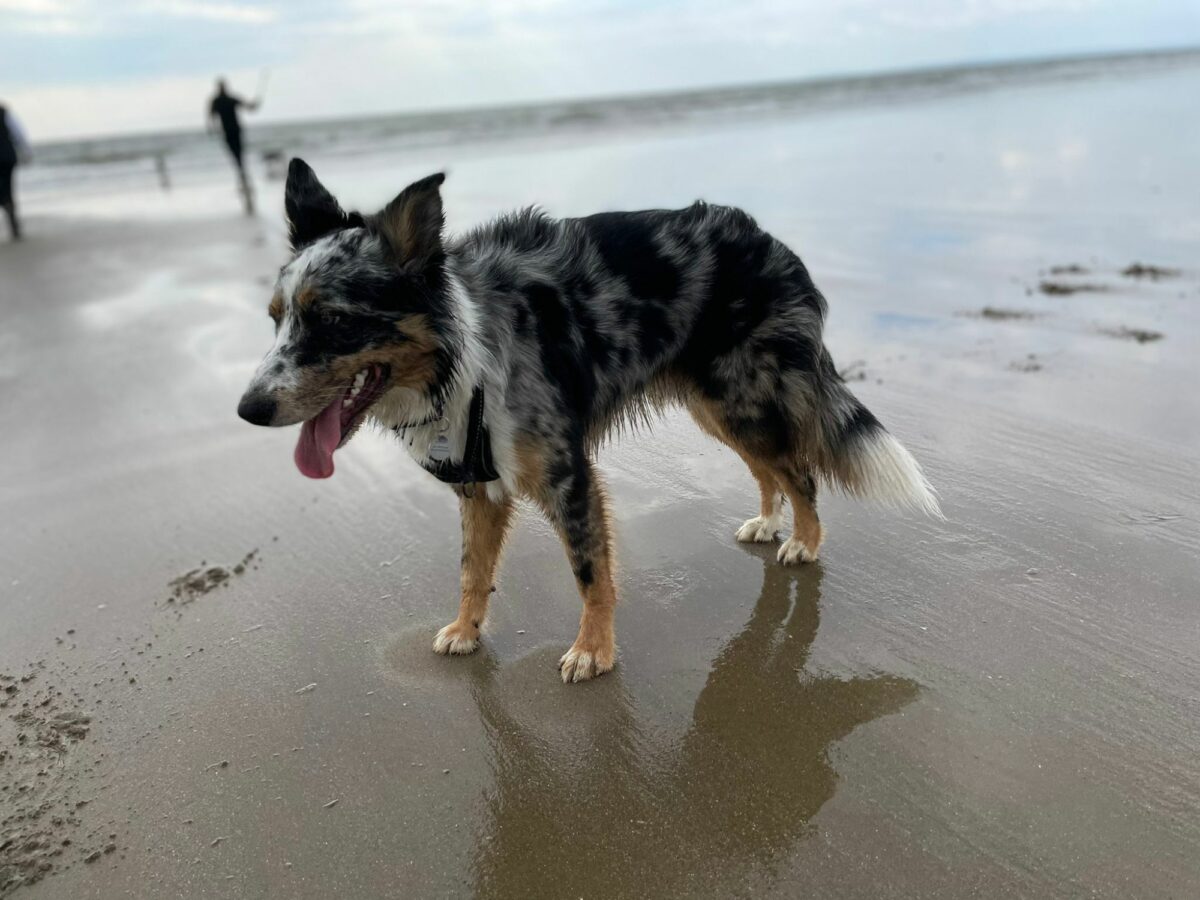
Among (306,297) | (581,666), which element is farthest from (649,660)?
(306,297)

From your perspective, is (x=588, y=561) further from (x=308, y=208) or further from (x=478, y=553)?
(x=308, y=208)

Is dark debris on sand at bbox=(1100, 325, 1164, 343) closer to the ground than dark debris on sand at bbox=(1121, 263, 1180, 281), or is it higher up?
closer to the ground

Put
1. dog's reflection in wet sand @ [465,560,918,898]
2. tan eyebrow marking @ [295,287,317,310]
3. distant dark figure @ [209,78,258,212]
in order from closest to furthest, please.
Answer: dog's reflection in wet sand @ [465,560,918,898], tan eyebrow marking @ [295,287,317,310], distant dark figure @ [209,78,258,212]

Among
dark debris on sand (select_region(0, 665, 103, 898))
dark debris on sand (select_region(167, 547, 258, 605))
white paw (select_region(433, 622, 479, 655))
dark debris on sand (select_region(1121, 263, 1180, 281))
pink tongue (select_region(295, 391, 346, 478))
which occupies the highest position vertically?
pink tongue (select_region(295, 391, 346, 478))

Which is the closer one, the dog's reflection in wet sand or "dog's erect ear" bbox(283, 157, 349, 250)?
the dog's reflection in wet sand

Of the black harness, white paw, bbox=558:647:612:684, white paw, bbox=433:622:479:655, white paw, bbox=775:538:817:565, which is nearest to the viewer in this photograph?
the black harness

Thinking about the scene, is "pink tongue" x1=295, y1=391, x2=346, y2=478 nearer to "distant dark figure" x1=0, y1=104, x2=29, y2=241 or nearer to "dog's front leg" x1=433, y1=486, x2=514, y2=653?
"dog's front leg" x1=433, y1=486, x2=514, y2=653

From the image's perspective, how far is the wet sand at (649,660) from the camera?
96.8 inches

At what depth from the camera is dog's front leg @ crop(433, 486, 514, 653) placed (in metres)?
3.55

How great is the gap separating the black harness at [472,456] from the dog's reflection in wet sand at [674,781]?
76cm

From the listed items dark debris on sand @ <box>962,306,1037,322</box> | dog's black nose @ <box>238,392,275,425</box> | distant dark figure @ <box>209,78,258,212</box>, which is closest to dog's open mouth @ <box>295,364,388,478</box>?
dog's black nose @ <box>238,392,275,425</box>

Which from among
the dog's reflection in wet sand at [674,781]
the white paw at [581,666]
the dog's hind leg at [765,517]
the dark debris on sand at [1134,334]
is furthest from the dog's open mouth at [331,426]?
the dark debris on sand at [1134,334]

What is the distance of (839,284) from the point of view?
8.27 m

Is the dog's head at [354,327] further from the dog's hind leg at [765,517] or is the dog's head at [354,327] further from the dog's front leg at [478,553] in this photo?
the dog's hind leg at [765,517]
